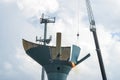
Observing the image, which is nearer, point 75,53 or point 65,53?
point 65,53

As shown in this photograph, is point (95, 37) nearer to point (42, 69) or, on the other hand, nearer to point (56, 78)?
point (56, 78)

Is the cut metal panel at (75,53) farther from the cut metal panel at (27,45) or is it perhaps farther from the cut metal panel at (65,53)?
the cut metal panel at (27,45)

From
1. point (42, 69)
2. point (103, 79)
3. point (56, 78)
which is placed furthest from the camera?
point (42, 69)

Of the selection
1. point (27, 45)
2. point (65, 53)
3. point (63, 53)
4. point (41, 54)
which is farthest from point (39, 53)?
point (65, 53)

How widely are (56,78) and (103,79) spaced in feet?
59.3

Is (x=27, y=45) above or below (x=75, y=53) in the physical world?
above

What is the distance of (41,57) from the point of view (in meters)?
153

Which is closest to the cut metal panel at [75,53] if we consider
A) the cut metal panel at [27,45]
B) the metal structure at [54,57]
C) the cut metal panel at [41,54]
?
the metal structure at [54,57]

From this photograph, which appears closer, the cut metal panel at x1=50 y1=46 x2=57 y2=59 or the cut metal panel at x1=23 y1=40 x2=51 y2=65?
the cut metal panel at x1=50 y1=46 x2=57 y2=59

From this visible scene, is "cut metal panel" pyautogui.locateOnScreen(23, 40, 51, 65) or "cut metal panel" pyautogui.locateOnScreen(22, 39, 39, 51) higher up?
"cut metal panel" pyautogui.locateOnScreen(22, 39, 39, 51)

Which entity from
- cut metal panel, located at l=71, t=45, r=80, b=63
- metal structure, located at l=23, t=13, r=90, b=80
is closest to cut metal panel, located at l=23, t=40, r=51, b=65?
metal structure, located at l=23, t=13, r=90, b=80

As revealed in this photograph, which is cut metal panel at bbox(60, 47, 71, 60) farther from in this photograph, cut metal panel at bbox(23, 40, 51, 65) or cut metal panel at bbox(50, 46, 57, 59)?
cut metal panel at bbox(23, 40, 51, 65)

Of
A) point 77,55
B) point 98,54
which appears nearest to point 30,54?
point 77,55

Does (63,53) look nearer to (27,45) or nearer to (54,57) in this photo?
(54,57)
